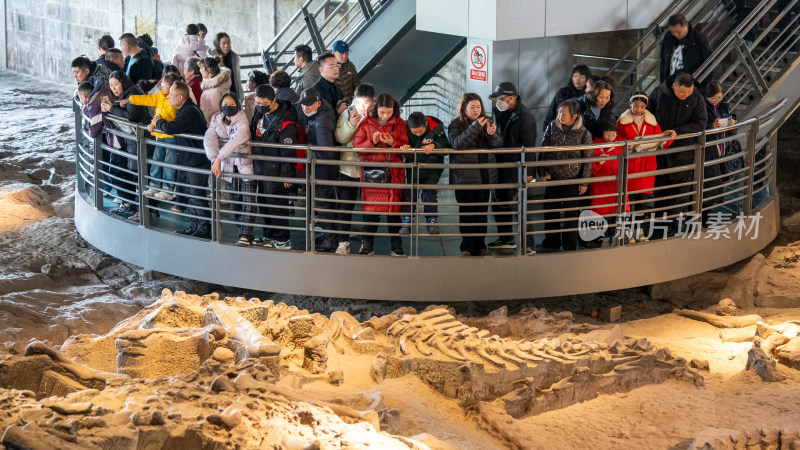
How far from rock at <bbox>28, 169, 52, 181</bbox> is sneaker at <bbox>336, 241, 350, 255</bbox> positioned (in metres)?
6.37

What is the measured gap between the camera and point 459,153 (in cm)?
984

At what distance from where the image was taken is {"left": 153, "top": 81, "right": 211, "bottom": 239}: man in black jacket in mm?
10461

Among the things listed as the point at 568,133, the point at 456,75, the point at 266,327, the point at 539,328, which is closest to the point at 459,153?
the point at 568,133

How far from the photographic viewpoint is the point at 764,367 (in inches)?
359

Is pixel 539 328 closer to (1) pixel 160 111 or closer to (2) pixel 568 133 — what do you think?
(2) pixel 568 133

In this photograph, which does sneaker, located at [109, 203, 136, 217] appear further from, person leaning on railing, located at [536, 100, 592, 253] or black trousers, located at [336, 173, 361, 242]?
person leaning on railing, located at [536, 100, 592, 253]

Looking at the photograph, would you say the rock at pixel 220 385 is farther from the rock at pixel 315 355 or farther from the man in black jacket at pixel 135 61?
the man in black jacket at pixel 135 61

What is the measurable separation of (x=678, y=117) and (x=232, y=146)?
14.7ft

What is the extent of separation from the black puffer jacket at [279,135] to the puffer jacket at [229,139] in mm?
188

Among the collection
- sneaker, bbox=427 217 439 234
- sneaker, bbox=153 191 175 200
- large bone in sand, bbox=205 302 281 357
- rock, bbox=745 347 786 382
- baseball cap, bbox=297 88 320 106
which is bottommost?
rock, bbox=745 347 786 382

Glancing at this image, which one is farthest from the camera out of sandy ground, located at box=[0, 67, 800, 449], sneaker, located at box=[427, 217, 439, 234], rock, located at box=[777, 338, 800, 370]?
sneaker, located at box=[427, 217, 439, 234]

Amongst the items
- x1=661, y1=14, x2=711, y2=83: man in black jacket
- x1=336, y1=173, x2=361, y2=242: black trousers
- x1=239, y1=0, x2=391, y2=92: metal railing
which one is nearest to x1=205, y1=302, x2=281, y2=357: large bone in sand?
x1=336, y1=173, x2=361, y2=242: black trousers

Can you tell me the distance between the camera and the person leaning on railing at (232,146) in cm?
995

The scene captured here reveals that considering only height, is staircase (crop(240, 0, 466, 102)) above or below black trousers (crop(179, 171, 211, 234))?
above
